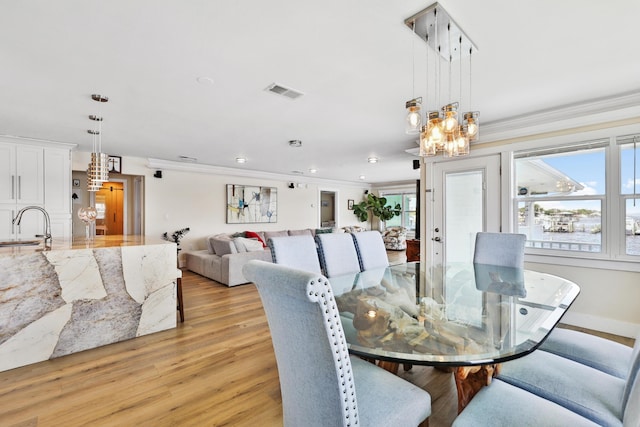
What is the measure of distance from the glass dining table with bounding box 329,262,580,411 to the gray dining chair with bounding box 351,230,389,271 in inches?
15.7

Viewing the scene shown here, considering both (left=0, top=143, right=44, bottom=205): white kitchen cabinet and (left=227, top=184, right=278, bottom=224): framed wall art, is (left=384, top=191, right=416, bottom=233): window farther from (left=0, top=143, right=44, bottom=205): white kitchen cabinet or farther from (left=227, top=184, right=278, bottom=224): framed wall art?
(left=0, top=143, right=44, bottom=205): white kitchen cabinet

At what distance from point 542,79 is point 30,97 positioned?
4.45 meters

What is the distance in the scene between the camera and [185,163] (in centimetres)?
603

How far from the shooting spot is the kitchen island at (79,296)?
7.45 ft

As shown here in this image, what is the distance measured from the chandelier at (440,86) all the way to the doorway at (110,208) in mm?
7601

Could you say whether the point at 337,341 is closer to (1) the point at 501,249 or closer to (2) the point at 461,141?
(2) the point at 461,141

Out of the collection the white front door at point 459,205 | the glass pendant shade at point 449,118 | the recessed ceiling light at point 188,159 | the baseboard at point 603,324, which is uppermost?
the recessed ceiling light at point 188,159

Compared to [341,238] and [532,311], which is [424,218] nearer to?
[341,238]

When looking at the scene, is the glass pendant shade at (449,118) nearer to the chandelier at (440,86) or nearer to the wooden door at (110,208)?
the chandelier at (440,86)

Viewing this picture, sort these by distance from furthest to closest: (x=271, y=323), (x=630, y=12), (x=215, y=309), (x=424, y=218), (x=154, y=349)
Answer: (x=424, y=218) < (x=215, y=309) < (x=154, y=349) < (x=630, y=12) < (x=271, y=323)

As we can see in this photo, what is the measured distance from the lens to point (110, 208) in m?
7.39

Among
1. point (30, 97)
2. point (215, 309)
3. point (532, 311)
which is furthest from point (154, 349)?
point (532, 311)

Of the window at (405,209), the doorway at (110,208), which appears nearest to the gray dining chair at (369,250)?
the doorway at (110,208)

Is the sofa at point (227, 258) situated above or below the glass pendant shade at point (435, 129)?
below
